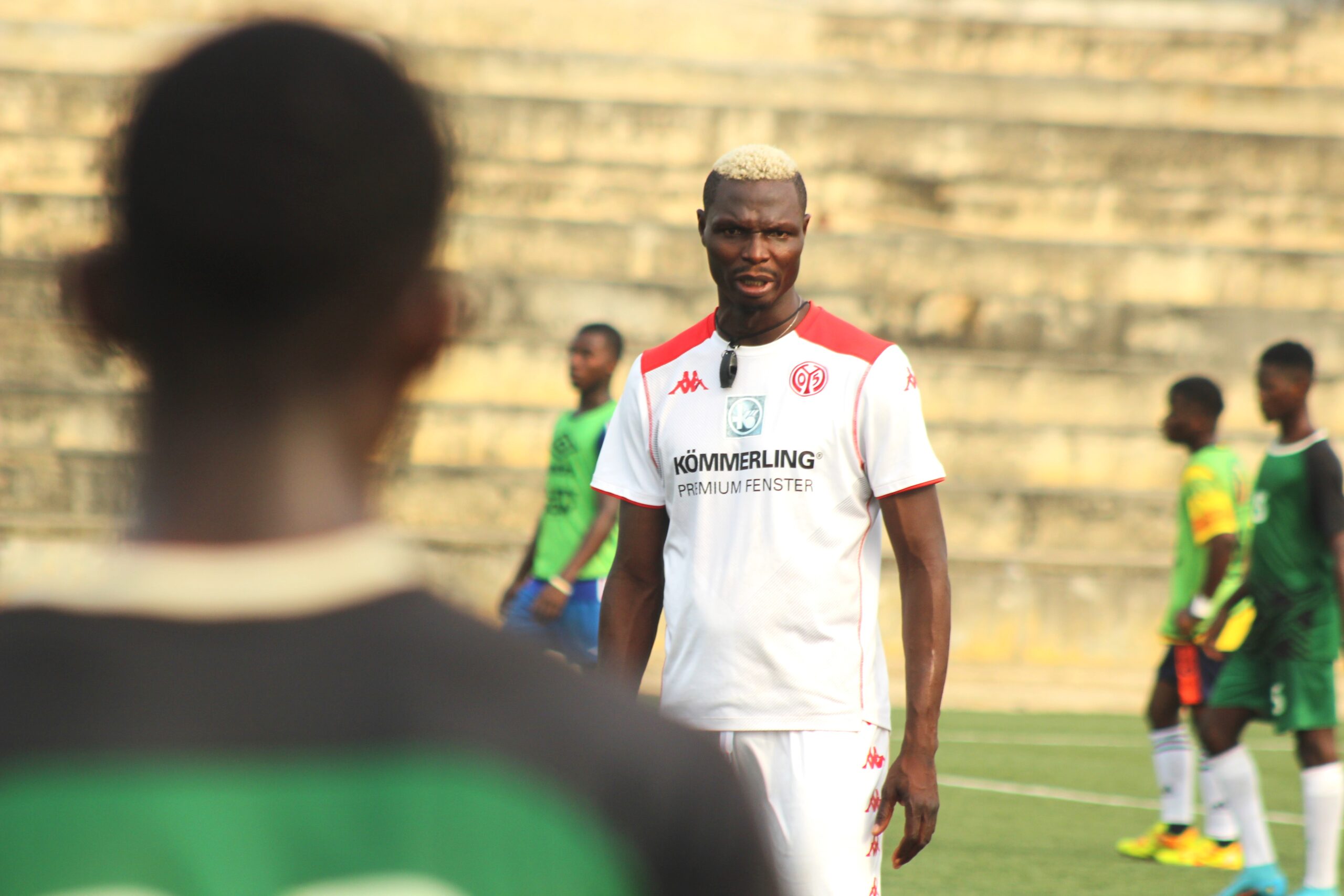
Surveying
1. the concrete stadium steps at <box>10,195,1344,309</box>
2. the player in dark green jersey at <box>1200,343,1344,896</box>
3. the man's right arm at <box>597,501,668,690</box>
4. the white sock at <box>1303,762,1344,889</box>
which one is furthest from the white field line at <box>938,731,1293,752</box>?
the concrete stadium steps at <box>10,195,1344,309</box>

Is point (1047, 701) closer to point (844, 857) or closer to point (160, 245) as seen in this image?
point (844, 857)

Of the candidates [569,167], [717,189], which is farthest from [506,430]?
[717,189]

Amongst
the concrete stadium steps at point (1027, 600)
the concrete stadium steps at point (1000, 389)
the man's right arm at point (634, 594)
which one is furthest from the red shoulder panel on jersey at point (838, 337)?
the concrete stadium steps at point (1000, 389)

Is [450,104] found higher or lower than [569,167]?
lower

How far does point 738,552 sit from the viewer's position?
12.4 feet

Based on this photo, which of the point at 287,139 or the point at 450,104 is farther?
the point at 450,104

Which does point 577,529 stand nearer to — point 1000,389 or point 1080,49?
point 1000,389

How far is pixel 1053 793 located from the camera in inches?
372

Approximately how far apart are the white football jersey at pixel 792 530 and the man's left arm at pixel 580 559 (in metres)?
4.65

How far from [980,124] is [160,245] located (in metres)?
20.6

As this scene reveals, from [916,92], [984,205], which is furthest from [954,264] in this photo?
[916,92]

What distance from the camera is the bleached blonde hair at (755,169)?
3916mm

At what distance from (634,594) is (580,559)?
4.58 meters

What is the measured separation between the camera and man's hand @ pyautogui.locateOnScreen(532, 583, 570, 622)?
8617mm
